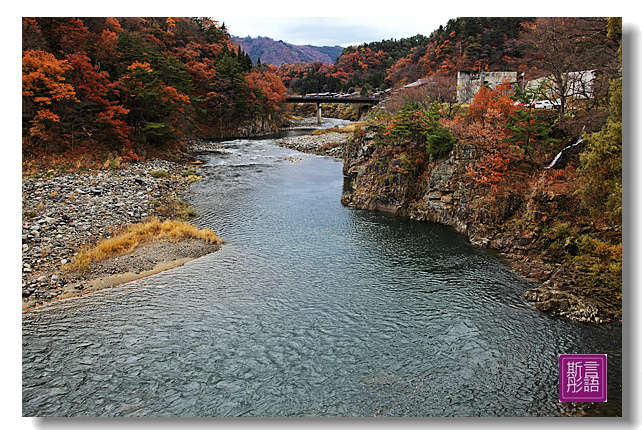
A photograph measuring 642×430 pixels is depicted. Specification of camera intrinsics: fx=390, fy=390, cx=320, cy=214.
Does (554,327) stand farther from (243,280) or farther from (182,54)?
(182,54)

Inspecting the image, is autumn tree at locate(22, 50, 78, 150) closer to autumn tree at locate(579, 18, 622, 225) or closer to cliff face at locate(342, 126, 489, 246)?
cliff face at locate(342, 126, 489, 246)

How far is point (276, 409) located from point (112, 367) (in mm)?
4544

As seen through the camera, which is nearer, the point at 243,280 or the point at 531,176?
the point at 243,280

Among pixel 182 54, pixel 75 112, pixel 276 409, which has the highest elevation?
pixel 182 54

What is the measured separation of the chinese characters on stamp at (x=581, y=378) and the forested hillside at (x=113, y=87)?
2943 centimetres

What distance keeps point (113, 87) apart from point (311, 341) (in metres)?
32.2

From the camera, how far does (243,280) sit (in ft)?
50.3

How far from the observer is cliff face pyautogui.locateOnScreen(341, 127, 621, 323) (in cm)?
1291

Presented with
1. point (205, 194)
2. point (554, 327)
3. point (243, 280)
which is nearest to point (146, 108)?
point (205, 194)

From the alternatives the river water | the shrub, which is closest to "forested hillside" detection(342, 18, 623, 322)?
the river water

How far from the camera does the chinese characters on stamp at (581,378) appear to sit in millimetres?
8531

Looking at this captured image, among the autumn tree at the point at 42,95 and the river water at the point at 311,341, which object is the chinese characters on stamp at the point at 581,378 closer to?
the river water at the point at 311,341

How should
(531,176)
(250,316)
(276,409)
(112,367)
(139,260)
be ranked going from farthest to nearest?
(531,176), (139,260), (250,316), (112,367), (276,409)

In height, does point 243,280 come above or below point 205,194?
below
